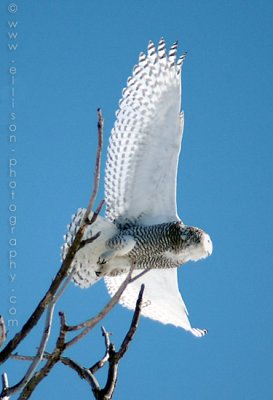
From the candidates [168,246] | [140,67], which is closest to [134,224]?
[168,246]

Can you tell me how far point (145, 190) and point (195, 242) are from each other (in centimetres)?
62

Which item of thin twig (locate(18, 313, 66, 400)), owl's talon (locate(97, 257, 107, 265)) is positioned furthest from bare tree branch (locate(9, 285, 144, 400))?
owl's talon (locate(97, 257, 107, 265))

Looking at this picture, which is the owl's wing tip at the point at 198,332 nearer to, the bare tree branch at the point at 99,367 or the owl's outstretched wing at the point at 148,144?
the owl's outstretched wing at the point at 148,144

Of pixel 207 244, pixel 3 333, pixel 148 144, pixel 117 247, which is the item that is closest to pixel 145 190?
pixel 148 144

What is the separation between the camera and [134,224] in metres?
5.78

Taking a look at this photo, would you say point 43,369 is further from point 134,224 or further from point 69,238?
point 134,224

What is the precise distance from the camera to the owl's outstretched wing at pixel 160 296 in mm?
6078

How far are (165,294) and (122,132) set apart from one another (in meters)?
1.66

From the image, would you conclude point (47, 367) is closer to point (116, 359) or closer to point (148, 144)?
point (116, 359)

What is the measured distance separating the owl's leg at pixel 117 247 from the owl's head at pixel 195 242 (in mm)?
410

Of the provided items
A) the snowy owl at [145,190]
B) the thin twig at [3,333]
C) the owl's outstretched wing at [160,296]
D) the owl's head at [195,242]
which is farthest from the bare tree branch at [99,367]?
the owl's outstretched wing at [160,296]

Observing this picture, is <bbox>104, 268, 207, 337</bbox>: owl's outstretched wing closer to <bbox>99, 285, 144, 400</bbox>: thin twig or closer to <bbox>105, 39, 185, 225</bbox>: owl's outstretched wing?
<bbox>105, 39, 185, 225</bbox>: owl's outstretched wing

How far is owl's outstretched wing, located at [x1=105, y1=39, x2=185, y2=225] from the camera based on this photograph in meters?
5.15

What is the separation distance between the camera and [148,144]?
17.7ft
